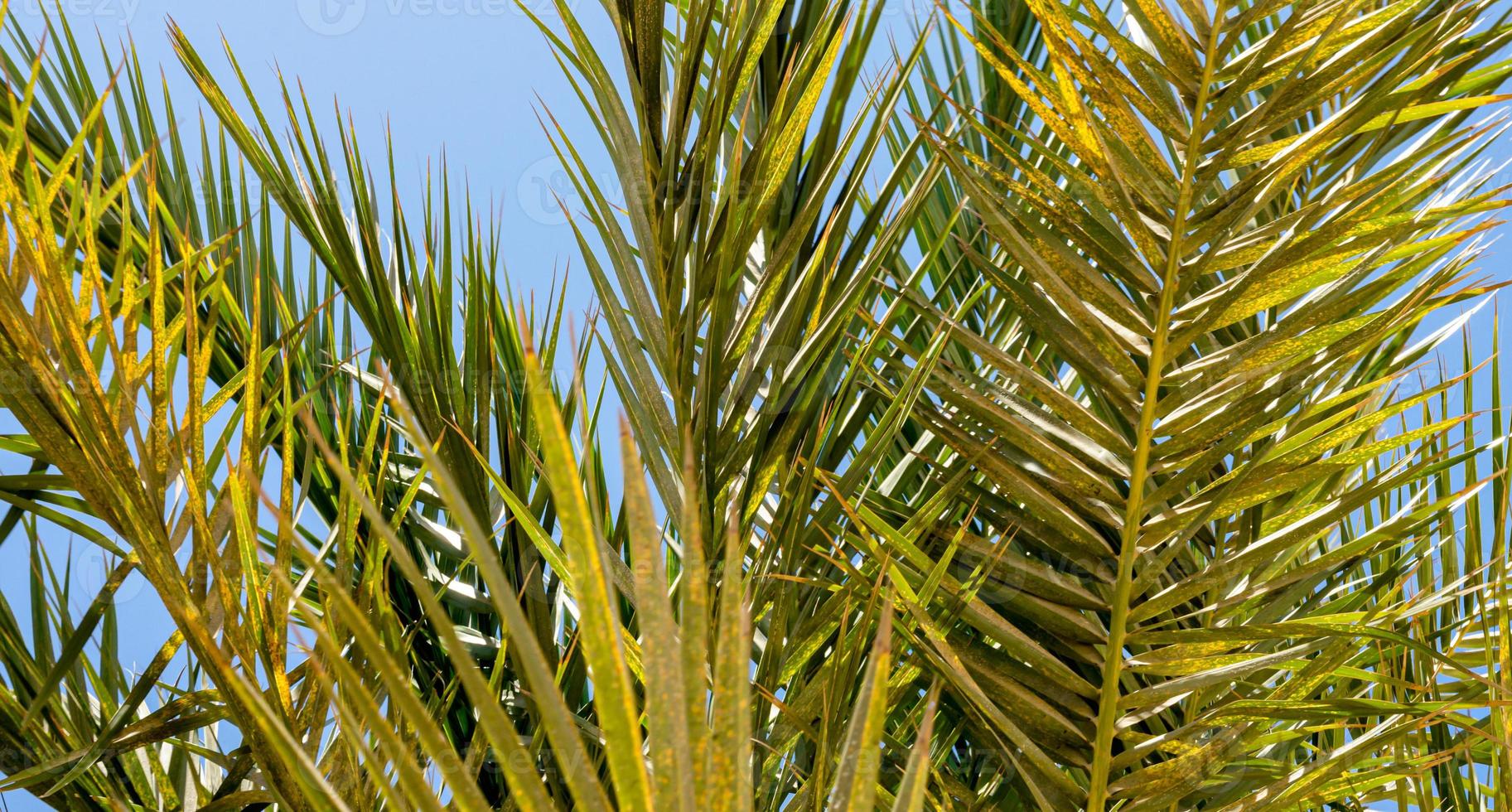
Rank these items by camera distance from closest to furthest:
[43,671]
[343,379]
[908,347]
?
[908,347]
[43,671]
[343,379]

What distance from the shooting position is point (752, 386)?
57 centimetres

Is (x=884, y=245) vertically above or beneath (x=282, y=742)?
above

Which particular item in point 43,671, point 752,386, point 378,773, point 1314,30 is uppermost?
point 1314,30

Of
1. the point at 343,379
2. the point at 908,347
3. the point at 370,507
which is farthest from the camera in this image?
the point at 343,379

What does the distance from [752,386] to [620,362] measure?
7 centimetres

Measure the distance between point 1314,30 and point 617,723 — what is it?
1.75 feet

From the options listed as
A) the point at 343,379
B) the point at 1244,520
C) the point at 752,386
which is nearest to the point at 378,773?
the point at 752,386

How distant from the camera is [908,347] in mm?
553

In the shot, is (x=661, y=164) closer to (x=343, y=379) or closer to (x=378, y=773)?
(x=343, y=379)

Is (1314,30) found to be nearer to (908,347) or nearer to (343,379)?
(908,347)

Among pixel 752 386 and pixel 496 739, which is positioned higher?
pixel 752 386

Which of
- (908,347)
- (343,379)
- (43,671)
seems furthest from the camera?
(343,379)

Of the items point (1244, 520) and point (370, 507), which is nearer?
point (370, 507)

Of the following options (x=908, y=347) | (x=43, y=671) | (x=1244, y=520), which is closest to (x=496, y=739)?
(x=908, y=347)
